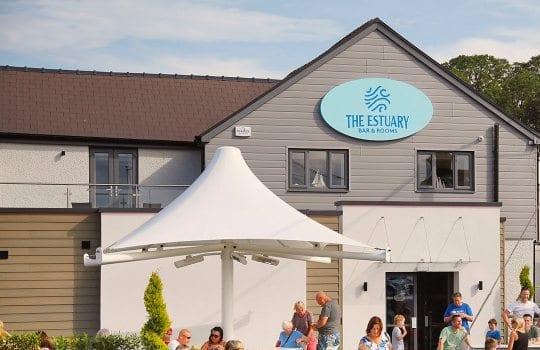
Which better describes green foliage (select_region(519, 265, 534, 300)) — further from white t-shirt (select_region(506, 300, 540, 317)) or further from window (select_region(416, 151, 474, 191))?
white t-shirt (select_region(506, 300, 540, 317))

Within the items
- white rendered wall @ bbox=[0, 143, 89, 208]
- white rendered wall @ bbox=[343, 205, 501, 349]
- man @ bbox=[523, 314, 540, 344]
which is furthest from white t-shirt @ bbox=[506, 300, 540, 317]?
white rendered wall @ bbox=[0, 143, 89, 208]

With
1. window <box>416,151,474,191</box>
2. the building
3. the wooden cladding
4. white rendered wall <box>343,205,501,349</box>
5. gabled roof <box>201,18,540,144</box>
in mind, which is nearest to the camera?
the wooden cladding

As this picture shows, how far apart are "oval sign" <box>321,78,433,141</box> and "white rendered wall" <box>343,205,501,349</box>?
112 inches

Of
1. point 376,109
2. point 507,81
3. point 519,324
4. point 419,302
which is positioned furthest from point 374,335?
point 507,81

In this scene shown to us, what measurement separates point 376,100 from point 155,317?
30.2 feet

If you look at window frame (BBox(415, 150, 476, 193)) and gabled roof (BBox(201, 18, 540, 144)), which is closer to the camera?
gabled roof (BBox(201, 18, 540, 144))

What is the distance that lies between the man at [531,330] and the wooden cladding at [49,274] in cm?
856

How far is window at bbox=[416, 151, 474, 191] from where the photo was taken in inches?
1035

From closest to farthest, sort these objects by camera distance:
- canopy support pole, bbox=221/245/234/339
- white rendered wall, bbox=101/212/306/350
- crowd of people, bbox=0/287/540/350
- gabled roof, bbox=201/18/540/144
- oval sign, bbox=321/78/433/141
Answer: canopy support pole, bbox=221/245/234/339, crowd of people, bbox=0/287/540/350, white rendered wall, bbox=101/212/306/350, gabled roof, bbox=201/18/540/144, oval sign, bbox=321/78/433/141

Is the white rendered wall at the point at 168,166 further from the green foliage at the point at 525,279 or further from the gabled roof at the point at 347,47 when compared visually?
the green foliage at the point at 525,279

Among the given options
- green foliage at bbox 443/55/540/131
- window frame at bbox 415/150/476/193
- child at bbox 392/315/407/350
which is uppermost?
green foliage at bbox 443/55/540/131

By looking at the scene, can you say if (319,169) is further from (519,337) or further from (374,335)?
(374,335)

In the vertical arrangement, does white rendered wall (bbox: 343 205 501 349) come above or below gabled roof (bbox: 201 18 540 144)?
below

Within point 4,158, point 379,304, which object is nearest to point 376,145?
point 379,304
